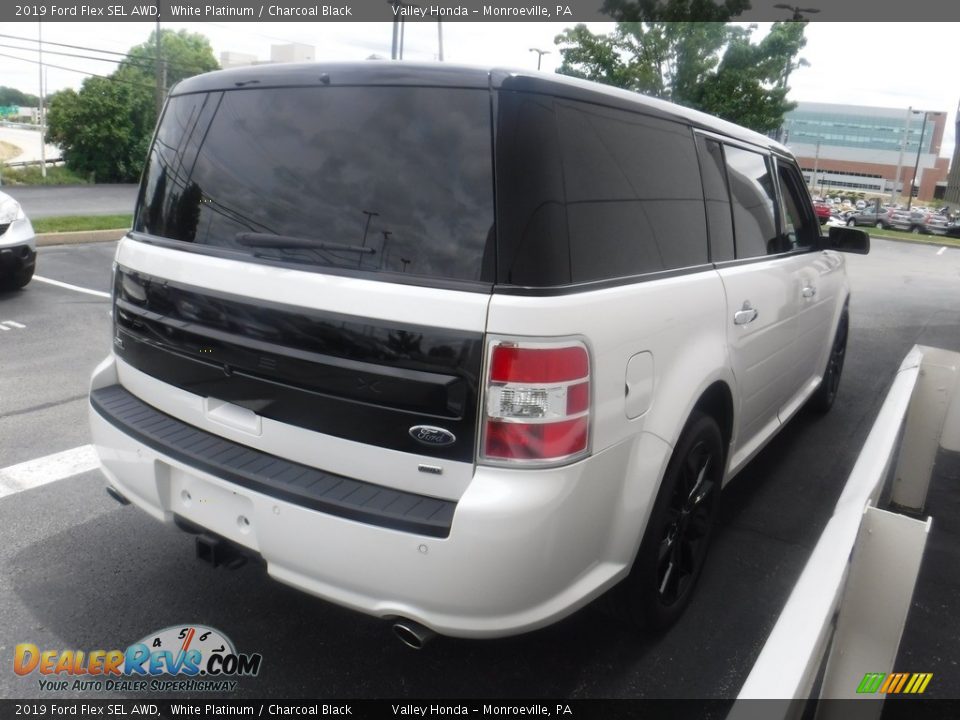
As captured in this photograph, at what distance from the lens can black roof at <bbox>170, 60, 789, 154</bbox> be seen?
2.18 metres

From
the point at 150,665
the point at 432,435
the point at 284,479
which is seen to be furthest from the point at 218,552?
the point at 432,435

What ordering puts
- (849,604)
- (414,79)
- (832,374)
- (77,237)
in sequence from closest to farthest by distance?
(849,604) < (414,79) < (832,374) < (77,237)

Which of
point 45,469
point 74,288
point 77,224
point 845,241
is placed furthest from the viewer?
point 77,224

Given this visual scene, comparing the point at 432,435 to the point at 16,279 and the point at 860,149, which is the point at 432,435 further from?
the point at 860,149

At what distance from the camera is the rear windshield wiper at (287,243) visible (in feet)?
7.40

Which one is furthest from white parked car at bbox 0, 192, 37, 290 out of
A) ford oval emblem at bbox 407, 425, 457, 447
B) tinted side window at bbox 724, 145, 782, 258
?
ford oval emblem at bbox 407, 425, 457, 447

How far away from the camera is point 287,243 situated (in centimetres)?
Result: 235

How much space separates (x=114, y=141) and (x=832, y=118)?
357 feet

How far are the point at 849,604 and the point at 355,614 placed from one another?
1784 mm

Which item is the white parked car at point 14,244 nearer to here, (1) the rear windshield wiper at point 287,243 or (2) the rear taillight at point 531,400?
(1) the rear windshield wiper at point 287,243

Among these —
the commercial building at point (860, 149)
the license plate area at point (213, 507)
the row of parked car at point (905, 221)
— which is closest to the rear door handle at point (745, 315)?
the license plate area at point (213, 507)

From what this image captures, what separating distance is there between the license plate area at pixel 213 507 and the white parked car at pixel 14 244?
6519mm

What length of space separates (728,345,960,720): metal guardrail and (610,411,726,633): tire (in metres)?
0.59

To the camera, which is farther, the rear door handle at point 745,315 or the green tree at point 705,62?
the green tree at point 705,62
